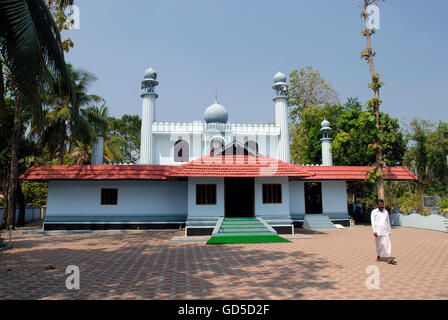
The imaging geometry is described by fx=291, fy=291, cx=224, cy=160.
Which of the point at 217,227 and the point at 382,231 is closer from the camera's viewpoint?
the point at 382,231

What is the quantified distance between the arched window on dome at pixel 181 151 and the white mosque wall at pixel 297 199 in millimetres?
8913

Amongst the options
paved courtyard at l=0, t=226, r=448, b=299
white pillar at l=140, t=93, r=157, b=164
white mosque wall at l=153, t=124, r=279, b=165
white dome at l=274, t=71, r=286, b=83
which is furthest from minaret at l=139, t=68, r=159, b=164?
paved courtyard at l=0, t=226, r=448, b=299

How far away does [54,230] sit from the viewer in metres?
16.2

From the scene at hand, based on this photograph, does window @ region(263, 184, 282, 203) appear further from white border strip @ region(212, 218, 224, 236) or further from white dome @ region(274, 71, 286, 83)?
white dome @ region(274, 71, 286, 83)

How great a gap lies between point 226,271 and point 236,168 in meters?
7.93

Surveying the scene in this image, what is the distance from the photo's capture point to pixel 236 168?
14.6m

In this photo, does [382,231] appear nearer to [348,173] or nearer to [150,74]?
[348,173]

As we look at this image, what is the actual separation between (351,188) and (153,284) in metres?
26.0

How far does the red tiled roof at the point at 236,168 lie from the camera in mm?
14250

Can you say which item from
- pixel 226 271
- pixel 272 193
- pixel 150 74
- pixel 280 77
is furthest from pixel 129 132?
pixel 226 271

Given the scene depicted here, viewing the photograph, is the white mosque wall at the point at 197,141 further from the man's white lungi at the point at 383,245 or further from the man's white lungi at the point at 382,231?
the man's white lungi at the point at 383,245

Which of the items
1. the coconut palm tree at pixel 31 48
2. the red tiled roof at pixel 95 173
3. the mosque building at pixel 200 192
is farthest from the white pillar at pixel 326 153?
the coconut palm tree at pixel 31 48

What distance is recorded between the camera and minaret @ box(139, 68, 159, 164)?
22.5 meters
